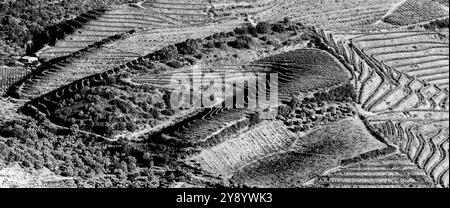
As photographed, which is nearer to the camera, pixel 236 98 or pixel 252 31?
pixel 236 98

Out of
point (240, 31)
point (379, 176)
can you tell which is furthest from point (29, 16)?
point (379, 176)

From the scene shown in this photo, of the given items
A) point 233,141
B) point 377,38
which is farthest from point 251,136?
point 377,38

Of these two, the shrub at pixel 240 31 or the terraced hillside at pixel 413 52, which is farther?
the shrub at pixel 240 31

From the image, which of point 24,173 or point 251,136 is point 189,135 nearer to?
point 251,136

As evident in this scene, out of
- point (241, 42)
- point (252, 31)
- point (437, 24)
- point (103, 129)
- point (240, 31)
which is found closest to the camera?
point (103, 129)

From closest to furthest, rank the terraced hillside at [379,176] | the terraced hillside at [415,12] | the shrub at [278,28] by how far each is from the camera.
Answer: the terraced hillside at [379,176], the shrub at [278,28], the terraced hillside at [415,12]

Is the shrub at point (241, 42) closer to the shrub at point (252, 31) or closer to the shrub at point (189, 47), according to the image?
the shrub at point (252, 31)

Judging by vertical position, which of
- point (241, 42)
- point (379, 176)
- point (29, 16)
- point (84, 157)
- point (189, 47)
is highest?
point (29, 16)

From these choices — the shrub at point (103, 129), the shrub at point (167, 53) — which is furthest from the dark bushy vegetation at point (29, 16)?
the shrub at point (103, 129)

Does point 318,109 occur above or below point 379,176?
above

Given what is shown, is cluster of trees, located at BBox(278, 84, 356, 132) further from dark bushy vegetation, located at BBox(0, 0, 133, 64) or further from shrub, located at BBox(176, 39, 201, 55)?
dark bushy vegetation, located at BBox(0, 0, 133, 64)

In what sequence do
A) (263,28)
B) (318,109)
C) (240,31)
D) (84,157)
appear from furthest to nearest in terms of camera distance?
(263,28) < (240,31) < (318,109) < (84,157)

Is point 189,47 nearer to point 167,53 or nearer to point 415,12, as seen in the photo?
point 167,53
